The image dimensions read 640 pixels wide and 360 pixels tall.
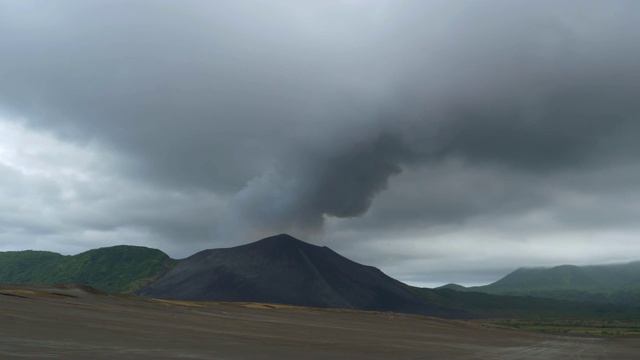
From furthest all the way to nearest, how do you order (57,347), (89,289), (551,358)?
1. (89,289)
2. (551,358)
3. (57,347)

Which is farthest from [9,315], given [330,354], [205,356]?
[330,354]

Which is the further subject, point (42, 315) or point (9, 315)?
point (42, 315)

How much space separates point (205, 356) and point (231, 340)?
42.4 feet

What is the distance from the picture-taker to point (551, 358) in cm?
5106

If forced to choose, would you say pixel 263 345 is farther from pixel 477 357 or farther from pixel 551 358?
pixel 551 358

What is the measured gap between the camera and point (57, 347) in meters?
27.2

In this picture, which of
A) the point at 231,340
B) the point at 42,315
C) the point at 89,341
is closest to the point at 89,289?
the point at 42,315

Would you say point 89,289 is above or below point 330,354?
above

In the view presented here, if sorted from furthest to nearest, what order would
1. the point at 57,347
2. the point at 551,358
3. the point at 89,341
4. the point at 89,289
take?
1. the point at 89,289
2. the point at 551,358
3. the point at 89,341
4. the point at 57,347

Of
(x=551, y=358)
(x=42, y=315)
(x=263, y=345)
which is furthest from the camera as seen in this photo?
(x=551, y=358)

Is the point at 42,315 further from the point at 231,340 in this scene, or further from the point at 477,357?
the point at 477,357

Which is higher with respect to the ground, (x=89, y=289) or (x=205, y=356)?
(x=89, y=289)

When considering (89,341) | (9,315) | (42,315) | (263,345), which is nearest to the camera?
(89,341)

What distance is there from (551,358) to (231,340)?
2932 cm
